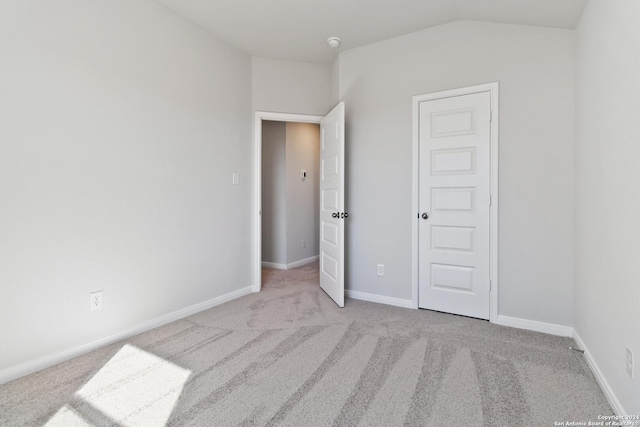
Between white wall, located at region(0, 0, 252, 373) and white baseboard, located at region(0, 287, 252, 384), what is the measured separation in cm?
4

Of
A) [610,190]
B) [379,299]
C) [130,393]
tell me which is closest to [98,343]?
[130,393]

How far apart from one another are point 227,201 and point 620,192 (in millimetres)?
2947

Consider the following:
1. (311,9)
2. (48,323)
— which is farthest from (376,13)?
(48,323)

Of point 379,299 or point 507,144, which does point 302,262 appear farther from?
point 507,144

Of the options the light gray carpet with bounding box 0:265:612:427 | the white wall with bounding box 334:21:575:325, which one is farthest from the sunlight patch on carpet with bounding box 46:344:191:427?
the white wall with bounding box 334:21:575:325

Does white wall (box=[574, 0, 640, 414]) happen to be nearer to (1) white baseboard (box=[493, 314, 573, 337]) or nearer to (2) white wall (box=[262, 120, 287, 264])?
(1) white baseboard (box=[493, 314, 573, 337])

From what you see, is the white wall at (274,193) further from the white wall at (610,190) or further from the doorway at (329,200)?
the white wall at (610,190)

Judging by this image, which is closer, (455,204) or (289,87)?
(455,204)

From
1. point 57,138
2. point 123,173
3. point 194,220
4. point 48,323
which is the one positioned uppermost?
point 57,138

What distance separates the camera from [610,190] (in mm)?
1592

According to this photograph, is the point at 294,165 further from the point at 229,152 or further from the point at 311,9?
the point at 311,9

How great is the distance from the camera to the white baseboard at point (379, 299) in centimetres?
304

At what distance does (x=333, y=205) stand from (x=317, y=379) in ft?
5.83

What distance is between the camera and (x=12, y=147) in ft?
5.77
